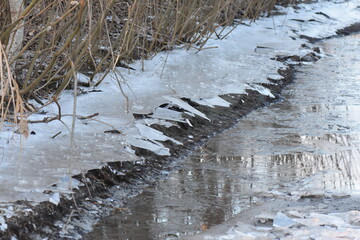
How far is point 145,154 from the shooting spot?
228 inches

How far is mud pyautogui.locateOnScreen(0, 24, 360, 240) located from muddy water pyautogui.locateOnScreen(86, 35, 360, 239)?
0.36 ft

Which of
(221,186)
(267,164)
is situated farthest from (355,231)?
(267,164)

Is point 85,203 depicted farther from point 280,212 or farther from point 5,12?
point 5,12

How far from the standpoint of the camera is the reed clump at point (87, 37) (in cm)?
576

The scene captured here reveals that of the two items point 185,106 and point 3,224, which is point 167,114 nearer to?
point 185,106

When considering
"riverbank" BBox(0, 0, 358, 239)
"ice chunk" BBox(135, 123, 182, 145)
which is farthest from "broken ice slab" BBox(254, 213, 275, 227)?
"ice chunk" BBox(135, 123, 182, 145)

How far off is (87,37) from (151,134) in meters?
1.15

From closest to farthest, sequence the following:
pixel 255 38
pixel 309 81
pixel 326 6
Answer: pixel 309 81
pixel 255 38
pixel 326 6

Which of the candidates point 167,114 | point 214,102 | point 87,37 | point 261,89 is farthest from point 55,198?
point 261,89

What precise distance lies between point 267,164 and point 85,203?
6.33ft

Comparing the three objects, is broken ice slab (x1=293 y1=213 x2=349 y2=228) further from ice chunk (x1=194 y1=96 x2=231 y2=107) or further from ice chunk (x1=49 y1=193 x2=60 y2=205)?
ice chunk (x1=194 y1=96 x2=231 y2=107)

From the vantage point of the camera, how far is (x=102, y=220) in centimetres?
449

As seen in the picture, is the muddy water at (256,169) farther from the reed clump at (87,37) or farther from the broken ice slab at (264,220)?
the reed clump at (87,37)

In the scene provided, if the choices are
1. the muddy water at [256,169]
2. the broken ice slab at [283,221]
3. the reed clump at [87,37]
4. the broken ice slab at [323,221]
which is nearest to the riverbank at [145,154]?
the muddy water at [256,169]
